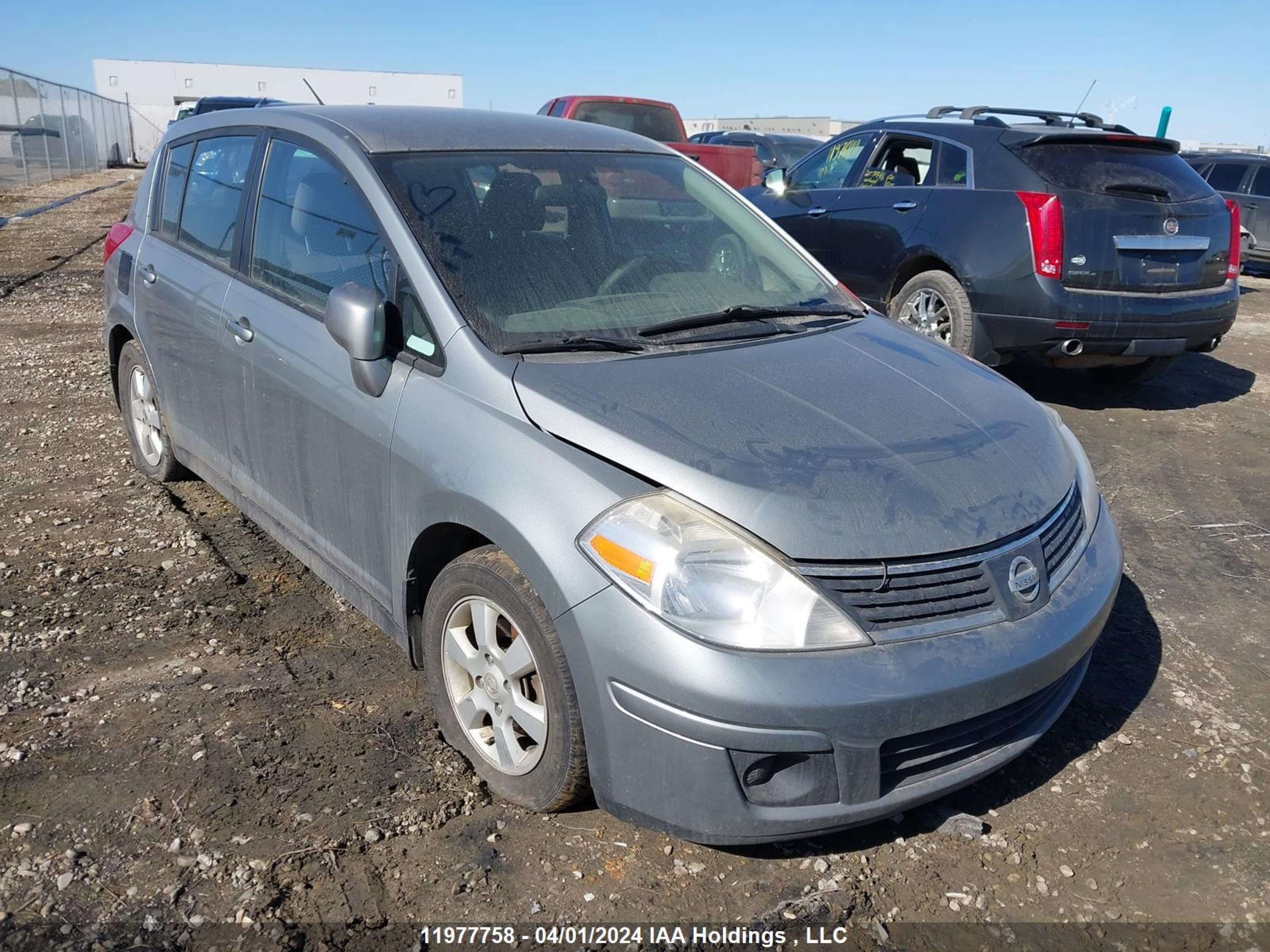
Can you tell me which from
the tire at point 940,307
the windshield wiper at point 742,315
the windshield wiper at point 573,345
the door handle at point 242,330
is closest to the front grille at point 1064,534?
the windshield wiper at point 742,315

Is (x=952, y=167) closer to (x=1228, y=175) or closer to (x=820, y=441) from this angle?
(x=820, y=441)

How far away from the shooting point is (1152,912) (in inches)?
95.3

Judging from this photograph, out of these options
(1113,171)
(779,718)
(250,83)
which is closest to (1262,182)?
(1113,171)

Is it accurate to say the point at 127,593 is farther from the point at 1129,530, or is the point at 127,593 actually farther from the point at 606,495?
the point at 1129,530

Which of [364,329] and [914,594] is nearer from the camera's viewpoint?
[914,594]

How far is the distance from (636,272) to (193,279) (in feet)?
6.27

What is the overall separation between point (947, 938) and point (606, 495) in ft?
4.29

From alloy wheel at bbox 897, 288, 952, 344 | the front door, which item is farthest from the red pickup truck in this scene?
the front door

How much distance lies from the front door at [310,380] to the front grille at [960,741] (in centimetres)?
155

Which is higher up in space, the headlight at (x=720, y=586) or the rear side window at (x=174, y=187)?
the rear side window at (x=174, y=187)

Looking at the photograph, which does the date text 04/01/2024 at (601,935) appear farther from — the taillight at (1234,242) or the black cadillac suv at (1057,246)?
the taillight at (1234,242)

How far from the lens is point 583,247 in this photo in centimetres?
321

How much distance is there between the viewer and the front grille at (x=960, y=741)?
2301 mm

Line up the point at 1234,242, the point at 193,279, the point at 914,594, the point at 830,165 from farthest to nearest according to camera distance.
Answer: the point at 830,165, the point at 1234,242, the point at 193,279, the point at 914,594
